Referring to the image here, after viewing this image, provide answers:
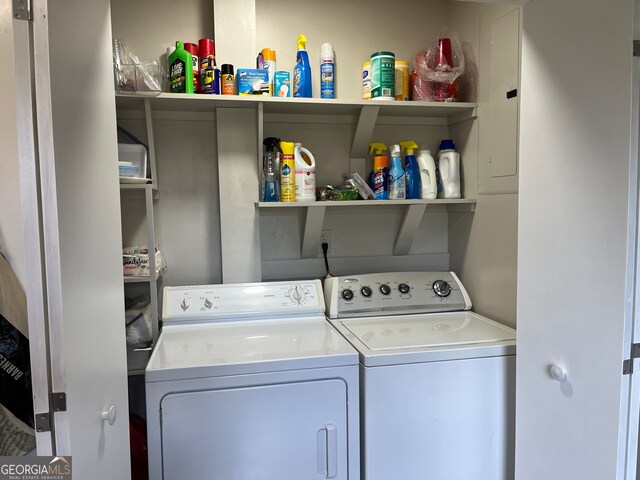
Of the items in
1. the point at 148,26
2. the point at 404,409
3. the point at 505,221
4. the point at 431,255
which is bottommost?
the point at 404,409

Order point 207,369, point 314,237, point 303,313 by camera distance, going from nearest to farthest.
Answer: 1. point 207,369
2. point 303,313
3. point 314,237

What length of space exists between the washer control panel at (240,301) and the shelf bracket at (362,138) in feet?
2.31

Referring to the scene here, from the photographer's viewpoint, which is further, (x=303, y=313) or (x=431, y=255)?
(x=431, y=255)

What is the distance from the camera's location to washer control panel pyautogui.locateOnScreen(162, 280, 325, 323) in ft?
7.21

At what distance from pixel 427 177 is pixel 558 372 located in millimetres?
1233

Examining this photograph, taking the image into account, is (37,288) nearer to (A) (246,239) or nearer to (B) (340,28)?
(A) (246,239)

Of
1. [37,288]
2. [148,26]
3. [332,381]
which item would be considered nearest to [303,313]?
[332,381]

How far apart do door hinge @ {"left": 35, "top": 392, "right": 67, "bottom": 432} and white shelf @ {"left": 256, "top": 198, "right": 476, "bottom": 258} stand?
1314mm

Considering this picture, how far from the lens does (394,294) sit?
7.93 ft

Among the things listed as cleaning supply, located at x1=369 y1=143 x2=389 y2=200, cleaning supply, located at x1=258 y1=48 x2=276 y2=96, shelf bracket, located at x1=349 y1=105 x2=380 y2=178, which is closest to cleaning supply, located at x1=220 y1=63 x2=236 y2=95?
cleaning supply, located at x1=258 y1=48 x2=276 y2=96

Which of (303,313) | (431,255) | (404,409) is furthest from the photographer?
(431,255)

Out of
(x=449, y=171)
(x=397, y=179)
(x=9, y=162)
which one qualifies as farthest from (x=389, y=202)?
(x=9, y=162)

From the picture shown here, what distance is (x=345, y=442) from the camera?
5.79ft

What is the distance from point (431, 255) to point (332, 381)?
122 centimetres
